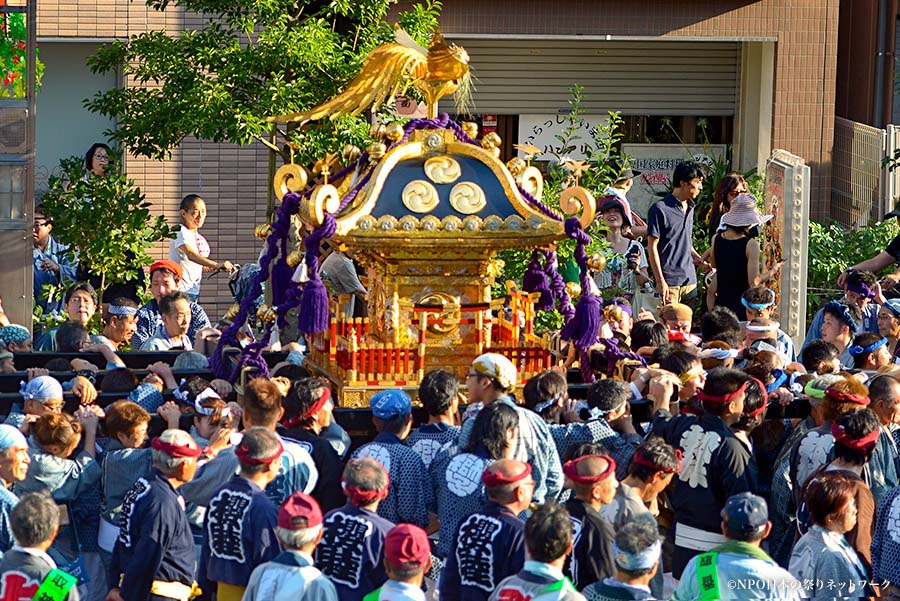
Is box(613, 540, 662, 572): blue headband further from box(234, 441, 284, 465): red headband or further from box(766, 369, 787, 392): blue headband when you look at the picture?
box(766, 369, 787, 392): blue headband

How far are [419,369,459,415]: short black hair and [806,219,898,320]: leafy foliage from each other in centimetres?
695

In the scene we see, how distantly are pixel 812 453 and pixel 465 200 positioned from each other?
271 cm

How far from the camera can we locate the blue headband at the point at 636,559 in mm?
5965

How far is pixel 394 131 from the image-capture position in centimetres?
951

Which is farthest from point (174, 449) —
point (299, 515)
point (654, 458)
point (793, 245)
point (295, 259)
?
point (793, 245)

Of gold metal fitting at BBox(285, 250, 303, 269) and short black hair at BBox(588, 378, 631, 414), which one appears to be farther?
gold metal fitting at BBox(285, 250, 303, 269)

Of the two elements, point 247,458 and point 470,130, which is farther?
point 470,130

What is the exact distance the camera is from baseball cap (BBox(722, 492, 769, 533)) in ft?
20.6

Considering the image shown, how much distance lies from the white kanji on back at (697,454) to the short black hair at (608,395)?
43cm

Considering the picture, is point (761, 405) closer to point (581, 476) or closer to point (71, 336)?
point (581, 476)

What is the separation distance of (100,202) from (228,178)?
10.3 feet

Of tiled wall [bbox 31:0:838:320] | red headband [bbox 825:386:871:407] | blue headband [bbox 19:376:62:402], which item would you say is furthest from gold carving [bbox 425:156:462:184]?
tiled wall [bbox 31:0:838:320]

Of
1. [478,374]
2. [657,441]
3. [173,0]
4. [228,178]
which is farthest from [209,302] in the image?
[657,441]

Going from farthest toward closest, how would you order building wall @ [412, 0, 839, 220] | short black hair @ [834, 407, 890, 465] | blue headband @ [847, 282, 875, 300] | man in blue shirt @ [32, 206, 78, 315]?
building wall @ [412, 0, 839, 220], man in blue shirt @ [32, 206, 78, 315], blue headband @ [847, 282, 875, 300], short black hair @ [834, 407, 890, 465]
